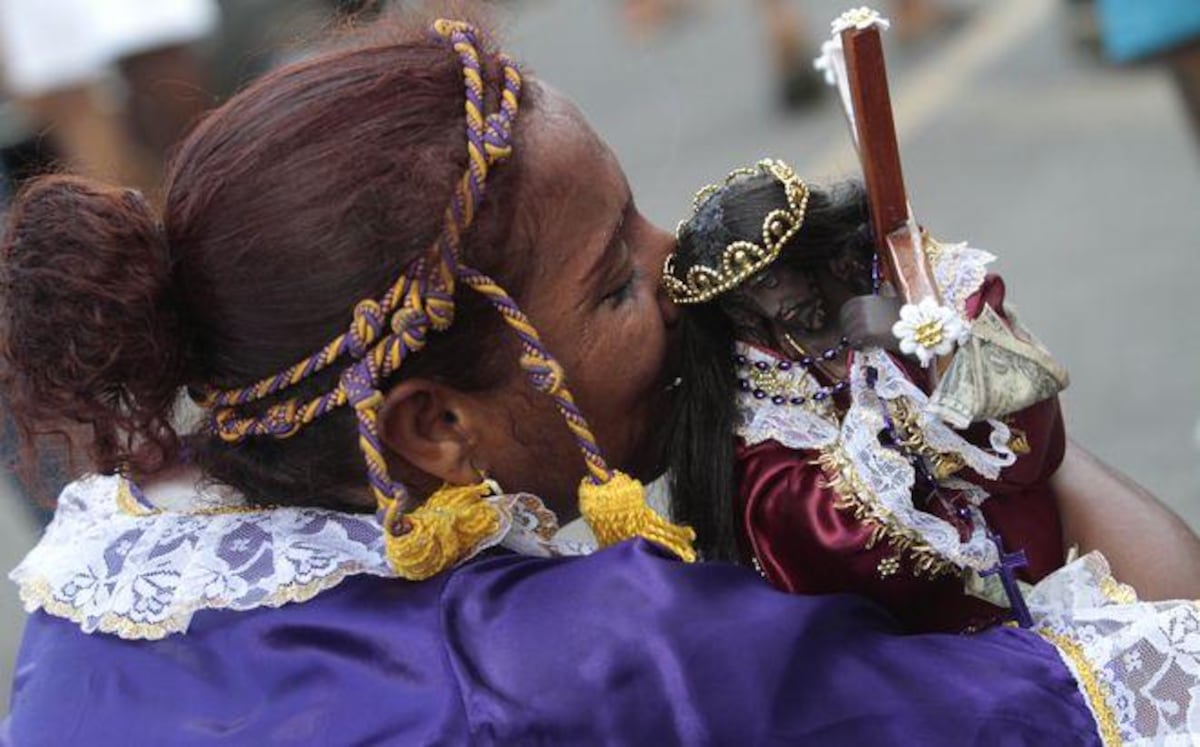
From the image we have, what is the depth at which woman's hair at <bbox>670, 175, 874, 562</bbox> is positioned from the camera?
75.3 inches

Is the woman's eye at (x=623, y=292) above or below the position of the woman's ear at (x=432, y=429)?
above

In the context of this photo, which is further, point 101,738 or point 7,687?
point 7,687

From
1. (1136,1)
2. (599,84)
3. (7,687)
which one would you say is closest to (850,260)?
(1136,1)

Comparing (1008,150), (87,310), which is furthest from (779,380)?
(1008,150)

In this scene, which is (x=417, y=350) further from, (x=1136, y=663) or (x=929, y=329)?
(x=1136, y=663)

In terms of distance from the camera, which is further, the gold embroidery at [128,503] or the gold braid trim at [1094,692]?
the gold embroidery at [128,503]

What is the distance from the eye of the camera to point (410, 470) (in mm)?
1745

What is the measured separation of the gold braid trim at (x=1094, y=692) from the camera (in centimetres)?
160

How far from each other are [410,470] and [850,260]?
23.3 inches

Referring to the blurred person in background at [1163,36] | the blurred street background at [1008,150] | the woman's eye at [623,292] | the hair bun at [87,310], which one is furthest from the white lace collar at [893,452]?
the blurred person in background at [1163,36]

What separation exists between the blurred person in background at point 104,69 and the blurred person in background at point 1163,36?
3.98 m

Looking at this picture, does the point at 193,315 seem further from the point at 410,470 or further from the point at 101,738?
the point at 101,738

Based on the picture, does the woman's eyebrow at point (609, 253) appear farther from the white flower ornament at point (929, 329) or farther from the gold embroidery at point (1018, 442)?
the gold embroidery at point (1018, 442)

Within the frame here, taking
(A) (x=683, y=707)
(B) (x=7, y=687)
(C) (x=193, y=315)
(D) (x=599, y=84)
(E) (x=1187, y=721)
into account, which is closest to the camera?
(A) (x=683, y=707)
